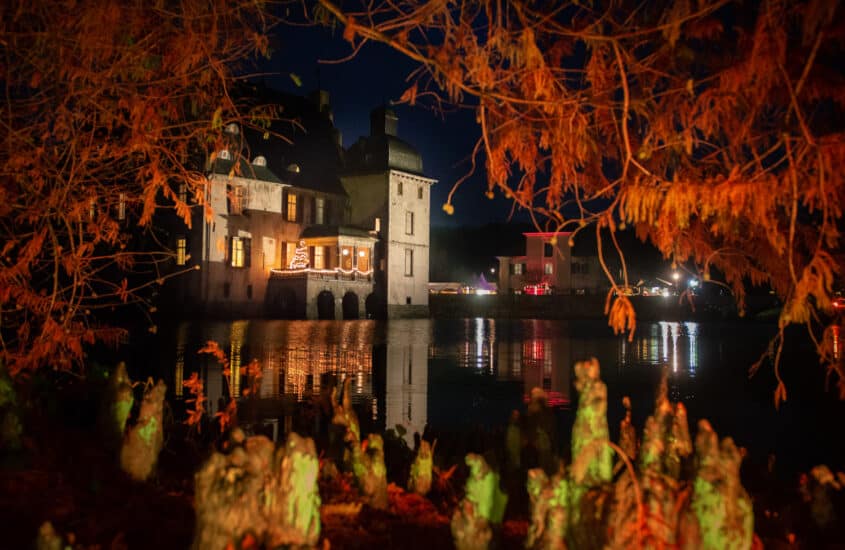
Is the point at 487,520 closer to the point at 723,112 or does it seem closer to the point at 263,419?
the point at 723,112

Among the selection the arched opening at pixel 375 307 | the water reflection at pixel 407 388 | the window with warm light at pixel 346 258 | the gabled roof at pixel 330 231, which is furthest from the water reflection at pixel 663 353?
the arched opening at pixel 375 307

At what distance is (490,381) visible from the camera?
57.1 ft

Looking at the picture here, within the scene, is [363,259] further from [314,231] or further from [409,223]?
[409,223]

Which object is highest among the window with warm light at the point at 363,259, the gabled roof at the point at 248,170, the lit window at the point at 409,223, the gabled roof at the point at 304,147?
the gabled roof at the point at 304,147

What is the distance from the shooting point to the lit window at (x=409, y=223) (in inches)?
2427

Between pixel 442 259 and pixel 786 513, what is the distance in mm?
111637

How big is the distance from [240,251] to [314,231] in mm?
6486

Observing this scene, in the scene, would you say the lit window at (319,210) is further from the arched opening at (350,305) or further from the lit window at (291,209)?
the arched opening at (350,305)

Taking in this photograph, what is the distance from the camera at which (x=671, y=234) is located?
6.57 meters

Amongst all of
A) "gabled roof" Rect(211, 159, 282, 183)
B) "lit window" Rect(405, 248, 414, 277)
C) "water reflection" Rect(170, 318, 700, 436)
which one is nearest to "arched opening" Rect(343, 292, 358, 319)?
"lit window" Rect(405, 248, 414, 277)

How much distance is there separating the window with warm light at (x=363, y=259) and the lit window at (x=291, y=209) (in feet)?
18.7

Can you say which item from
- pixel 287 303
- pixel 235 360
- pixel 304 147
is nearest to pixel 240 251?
pixel 287 303

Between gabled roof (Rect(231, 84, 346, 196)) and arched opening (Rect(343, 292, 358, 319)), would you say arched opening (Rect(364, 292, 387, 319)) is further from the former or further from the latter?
gabled roof (Rect(231, 84, 346, 196))

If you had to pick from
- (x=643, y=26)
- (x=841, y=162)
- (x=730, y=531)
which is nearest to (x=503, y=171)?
(x=643, y=26)
